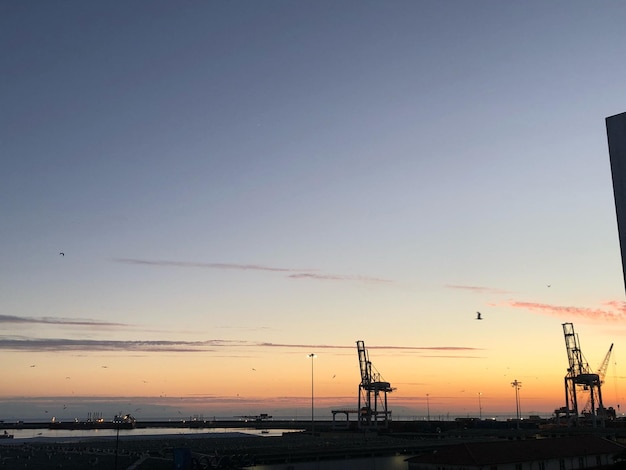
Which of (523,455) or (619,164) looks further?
(523,455)

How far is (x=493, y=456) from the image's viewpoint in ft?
240

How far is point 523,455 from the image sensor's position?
7575 cm

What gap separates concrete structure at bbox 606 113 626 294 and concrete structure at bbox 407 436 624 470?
33.2 meters

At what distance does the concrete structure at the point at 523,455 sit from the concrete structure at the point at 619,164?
109ft

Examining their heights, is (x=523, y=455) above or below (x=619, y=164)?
below

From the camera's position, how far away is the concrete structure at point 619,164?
50.3m

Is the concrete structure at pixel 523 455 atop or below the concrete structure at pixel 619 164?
below

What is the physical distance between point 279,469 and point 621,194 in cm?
4810

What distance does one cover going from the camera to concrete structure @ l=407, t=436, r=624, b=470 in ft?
237

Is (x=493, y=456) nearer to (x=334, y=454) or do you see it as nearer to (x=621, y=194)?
(x=334, y=454)

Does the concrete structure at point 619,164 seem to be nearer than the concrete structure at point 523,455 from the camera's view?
Yes

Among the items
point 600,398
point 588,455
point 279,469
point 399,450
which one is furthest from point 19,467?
point 600,398

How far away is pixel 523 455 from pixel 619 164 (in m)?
42.0

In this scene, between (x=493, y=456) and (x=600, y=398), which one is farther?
(x=600, y=398)
